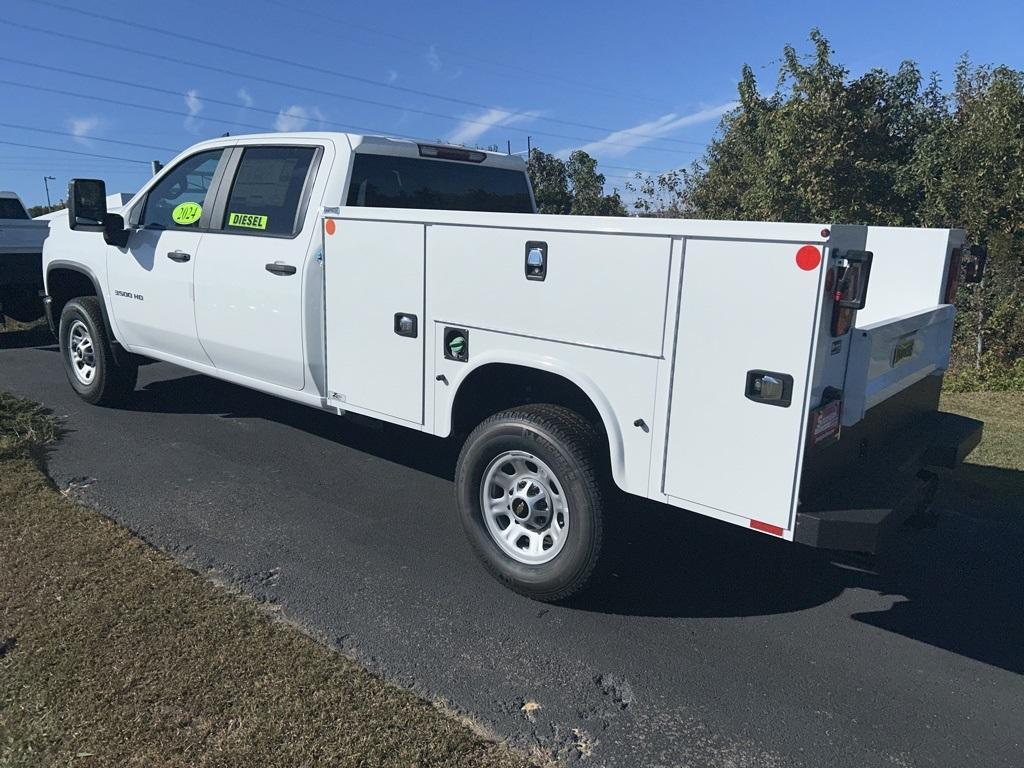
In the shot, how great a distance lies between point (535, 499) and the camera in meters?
3.78

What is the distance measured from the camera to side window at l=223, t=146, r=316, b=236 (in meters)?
4.92

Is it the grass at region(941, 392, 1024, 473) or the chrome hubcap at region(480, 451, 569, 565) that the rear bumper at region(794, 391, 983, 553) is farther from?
the grass at region(941, 392, 1024, 473)

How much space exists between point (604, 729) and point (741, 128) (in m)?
16.8

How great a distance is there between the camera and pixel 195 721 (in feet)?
9.29

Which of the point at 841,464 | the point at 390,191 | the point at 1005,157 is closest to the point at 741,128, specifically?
the point at 1005,157

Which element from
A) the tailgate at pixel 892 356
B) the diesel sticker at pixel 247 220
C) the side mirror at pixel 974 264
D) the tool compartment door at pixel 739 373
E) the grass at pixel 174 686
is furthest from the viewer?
the diesel sticker at pixel 247 220

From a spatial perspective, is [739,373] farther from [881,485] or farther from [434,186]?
[434,186]

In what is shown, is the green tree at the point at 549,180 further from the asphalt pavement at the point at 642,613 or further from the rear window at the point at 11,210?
the asphalt pavement at the point at 642,613

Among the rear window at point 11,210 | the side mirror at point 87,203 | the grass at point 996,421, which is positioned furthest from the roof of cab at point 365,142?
the rear window at point 11,210

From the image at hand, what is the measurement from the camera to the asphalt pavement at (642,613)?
9.67 feet

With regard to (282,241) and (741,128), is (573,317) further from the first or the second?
(741,128)

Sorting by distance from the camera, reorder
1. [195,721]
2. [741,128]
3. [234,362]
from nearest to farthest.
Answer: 1. [195,721]
2. [234,362]
3. [741,128]

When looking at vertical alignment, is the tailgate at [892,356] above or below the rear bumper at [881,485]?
above

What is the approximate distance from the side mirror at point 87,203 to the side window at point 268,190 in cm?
127
